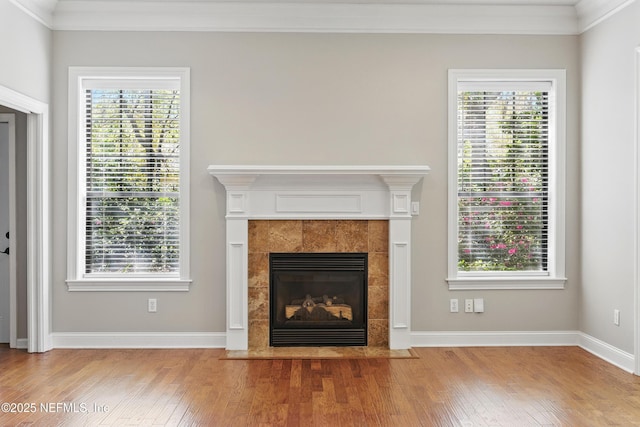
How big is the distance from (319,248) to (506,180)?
70.7 inches

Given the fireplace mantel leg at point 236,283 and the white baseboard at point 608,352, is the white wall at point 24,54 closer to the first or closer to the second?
the fireplace mantel leg at point 236,283

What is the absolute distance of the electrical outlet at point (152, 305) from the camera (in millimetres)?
4793

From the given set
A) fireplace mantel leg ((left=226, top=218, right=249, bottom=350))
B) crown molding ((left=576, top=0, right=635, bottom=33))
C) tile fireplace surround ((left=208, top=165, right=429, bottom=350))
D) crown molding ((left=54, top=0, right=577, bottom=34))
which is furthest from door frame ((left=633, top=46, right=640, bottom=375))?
fireplace mantel leg ((left=226, top=218, right=249, bottom=350))

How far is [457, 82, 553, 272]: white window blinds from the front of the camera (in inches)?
193

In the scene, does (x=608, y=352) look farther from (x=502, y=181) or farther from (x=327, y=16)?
(x=327, y=16)

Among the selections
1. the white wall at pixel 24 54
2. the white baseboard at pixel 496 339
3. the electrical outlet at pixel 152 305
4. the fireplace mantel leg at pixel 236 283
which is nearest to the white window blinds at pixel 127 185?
the electrical outlet at pixel 152 305

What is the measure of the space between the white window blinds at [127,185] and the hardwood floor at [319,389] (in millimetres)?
906

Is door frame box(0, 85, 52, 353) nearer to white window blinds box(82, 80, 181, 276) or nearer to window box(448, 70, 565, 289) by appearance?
white window blinds box(82, 80, 181, 276)

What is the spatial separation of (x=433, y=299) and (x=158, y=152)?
2.77 metres

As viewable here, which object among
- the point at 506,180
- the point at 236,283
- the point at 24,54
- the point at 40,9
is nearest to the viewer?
the point at 24,54

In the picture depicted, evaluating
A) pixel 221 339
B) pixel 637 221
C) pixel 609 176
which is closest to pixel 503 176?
pixel 609 176

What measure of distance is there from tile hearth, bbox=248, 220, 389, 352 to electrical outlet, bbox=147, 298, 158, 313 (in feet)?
2.74

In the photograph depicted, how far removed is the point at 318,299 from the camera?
4.86 metres

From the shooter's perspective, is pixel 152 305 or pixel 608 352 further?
pixel 152 305
